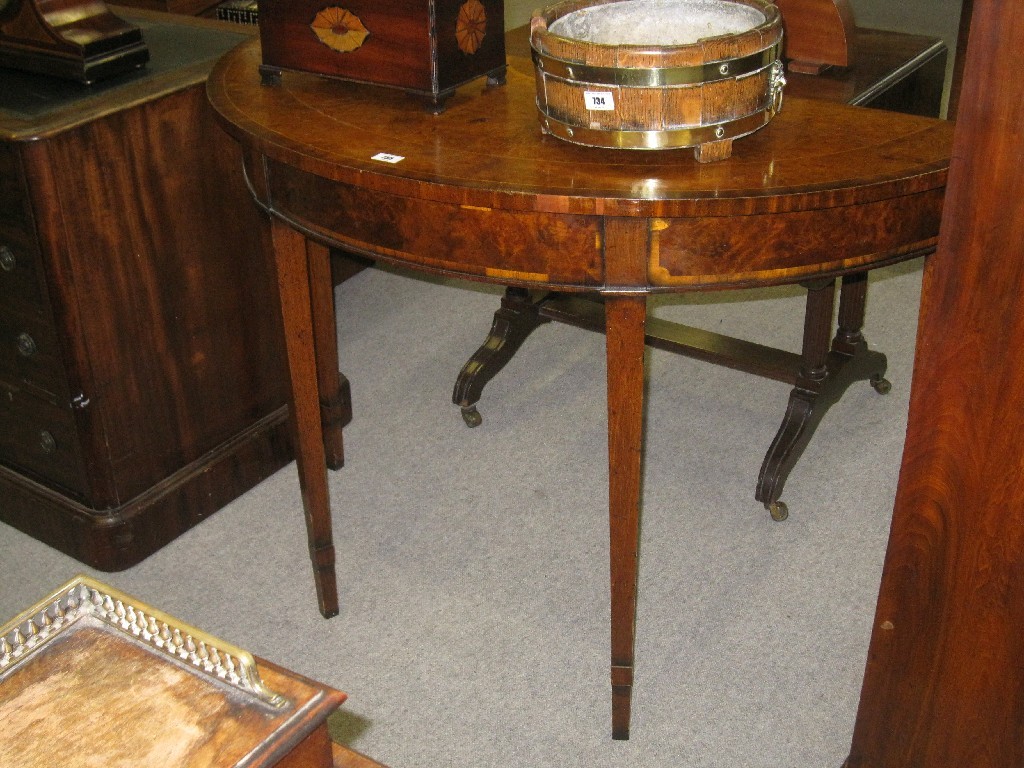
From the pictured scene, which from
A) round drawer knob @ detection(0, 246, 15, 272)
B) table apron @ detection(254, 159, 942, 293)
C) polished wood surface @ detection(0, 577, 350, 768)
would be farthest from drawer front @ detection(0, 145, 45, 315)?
polished wood surface @ detection(0, 577, 350, 768)

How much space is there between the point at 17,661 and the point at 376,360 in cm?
219

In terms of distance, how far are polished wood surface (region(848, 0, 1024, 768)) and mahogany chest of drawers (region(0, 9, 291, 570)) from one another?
1.13 metres

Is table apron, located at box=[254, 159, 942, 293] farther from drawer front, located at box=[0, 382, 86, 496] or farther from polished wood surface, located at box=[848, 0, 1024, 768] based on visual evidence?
drawer front, located at box=[0, 382, 86, 496]

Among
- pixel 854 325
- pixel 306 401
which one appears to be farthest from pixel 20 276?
pixel 854 325

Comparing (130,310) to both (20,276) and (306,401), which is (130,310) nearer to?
(20,276)

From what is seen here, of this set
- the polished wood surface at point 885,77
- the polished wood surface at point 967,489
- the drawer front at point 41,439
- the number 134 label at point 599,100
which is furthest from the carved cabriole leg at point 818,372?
the drawer front at point 41,439

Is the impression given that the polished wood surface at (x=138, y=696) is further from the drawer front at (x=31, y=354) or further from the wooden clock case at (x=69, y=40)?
the wooden clock case at (x=69, y=40)

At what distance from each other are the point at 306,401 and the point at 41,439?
26.5 inches

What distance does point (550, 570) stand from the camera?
250 cm

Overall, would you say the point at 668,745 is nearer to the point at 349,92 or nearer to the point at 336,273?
the point at 349,92

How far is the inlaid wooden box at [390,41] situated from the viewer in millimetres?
1865

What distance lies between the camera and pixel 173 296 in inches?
98.4

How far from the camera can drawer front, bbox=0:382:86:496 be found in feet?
8.07

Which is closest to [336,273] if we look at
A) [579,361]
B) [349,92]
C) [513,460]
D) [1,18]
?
[579,361]
